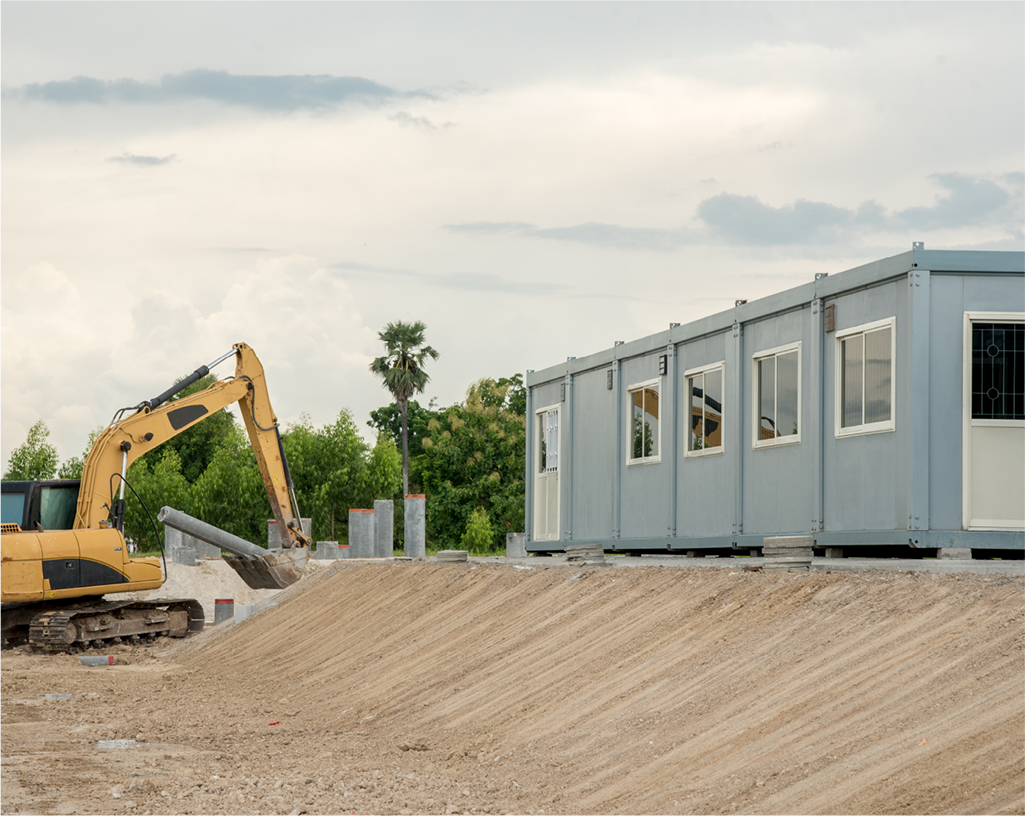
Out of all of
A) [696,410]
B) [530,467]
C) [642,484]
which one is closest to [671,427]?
[696,410]

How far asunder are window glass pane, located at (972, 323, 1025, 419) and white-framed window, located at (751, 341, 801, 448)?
2.13 metres

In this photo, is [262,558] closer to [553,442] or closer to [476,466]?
[553,442]

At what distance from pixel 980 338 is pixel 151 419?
15224 mm

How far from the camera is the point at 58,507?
21125mm

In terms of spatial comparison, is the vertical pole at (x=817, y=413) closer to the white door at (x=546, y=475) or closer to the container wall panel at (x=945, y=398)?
the container wall panel at (x=945, y=398)

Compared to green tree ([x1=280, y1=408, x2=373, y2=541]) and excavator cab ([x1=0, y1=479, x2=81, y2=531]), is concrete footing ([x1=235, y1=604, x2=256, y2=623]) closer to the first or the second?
excavator cab ([x1=0, y1=479, x2=81, y2=531])

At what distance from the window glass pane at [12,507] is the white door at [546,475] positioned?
28.8 feet

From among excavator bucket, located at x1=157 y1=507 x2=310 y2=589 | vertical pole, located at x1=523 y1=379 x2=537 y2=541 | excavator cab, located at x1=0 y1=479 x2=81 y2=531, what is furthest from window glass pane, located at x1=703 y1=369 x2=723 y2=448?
excavator bucket, located at x1=157 y1=507 x2=310 y2=589

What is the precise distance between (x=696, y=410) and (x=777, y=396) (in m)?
A: 1.87

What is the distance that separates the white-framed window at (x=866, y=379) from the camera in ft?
38.8

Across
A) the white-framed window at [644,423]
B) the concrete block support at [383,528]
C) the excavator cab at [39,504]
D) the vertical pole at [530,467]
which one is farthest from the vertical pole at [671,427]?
the concrete block support at [383,528]

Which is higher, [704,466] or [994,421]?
[994,421]

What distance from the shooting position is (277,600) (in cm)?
2270

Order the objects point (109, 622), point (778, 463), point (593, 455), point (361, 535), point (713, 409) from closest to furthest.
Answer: point (778, 463)
point (713, 409)
point (593, 455)
point (109, 622)
point (361, 535)
